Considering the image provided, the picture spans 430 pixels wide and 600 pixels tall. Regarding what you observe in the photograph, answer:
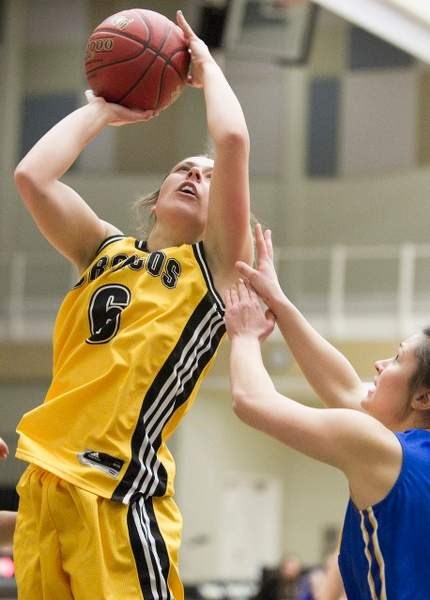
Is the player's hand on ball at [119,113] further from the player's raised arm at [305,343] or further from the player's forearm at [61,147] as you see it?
the player's raised arm at [305,343]

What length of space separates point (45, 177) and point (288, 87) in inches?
537

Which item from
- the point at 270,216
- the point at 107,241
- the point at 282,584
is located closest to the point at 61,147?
the point at 107,241

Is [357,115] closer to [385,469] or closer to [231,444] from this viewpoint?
[231,444]

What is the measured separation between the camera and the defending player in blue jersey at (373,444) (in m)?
2.75

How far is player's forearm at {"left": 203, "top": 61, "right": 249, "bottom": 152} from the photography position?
3.31 metres

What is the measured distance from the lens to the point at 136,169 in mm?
17125

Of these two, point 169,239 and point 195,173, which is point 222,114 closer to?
point 195,173

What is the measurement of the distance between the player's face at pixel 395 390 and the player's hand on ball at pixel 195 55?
106 cm

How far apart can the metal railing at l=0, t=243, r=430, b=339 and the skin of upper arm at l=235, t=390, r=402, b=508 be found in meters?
11.9

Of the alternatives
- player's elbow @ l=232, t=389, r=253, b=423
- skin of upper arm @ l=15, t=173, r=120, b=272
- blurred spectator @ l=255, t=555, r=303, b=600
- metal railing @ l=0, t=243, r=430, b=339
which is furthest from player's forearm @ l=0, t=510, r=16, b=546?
metal railing @ l=0, t=243, r=430, b=339

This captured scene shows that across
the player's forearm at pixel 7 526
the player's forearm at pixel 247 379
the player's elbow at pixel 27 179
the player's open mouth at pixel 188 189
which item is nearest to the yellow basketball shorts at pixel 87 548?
the player's forearm at pixel 7 526

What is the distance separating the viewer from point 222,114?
335cm

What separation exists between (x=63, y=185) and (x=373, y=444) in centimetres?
125

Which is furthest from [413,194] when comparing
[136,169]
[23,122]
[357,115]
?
[23,122]
